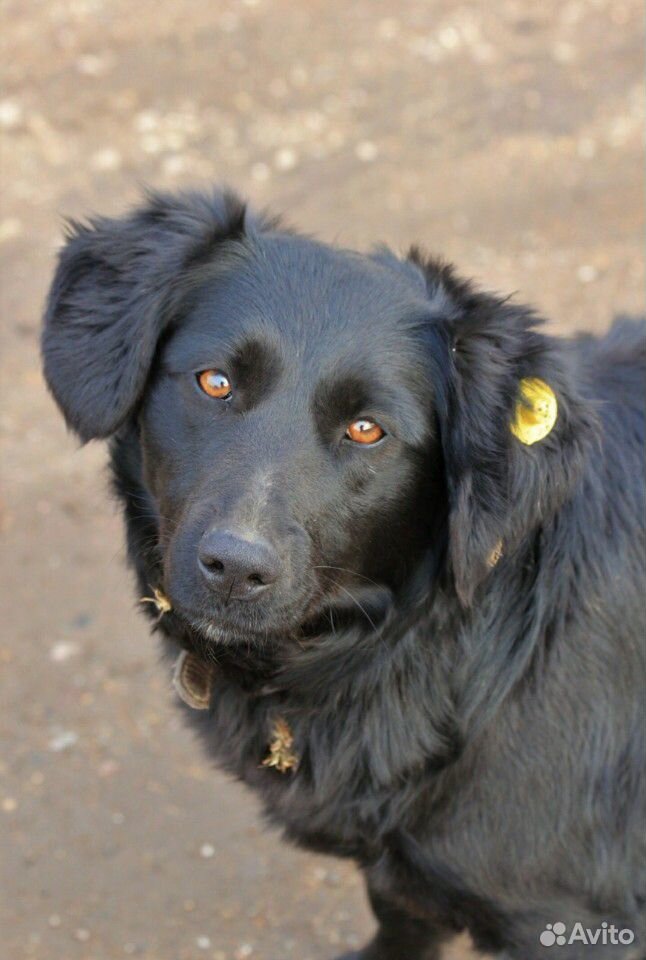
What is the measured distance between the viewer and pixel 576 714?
2.78 m

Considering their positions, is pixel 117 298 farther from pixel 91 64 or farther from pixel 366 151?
pixel 91 64

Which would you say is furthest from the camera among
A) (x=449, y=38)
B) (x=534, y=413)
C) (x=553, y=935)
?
(x=449, y=38)

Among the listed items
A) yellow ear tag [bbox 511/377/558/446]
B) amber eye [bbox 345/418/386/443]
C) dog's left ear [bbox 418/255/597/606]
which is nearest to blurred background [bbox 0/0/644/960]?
amber eye [bbox 345/418/386/443]

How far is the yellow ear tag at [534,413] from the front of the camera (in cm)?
260

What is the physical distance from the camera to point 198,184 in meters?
6.35

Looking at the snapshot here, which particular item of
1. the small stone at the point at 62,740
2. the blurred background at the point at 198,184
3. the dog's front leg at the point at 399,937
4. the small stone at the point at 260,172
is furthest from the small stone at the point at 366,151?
the dog's front leg at the point at 399,937

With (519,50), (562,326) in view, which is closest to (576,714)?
(562,326)

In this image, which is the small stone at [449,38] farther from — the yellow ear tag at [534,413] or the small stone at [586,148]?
the yellow ear tag at [534,413]

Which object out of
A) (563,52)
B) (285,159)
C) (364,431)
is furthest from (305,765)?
(563,52)

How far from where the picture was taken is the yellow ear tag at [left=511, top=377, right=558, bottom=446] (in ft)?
8.54

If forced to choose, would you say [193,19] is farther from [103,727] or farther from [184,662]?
[184,662]

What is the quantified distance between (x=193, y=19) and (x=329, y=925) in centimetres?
583

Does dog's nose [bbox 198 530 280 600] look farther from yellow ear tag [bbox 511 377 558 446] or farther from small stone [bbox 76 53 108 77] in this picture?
small stone [bbox 76 53 108 77]

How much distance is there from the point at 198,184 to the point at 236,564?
14.2 ft
